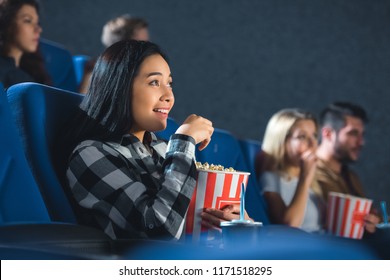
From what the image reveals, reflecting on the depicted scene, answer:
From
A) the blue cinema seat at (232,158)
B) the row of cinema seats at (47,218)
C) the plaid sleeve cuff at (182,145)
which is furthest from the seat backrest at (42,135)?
the blue cinema seat at (232,158)

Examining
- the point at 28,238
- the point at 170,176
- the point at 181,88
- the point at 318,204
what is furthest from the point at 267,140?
the point at 28,238

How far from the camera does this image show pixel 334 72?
3102mm

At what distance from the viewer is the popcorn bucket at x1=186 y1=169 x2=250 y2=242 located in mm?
1007

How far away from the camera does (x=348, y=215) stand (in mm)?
1847

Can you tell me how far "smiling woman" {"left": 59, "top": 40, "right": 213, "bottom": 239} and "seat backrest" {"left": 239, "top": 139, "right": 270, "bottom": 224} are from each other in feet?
2.34

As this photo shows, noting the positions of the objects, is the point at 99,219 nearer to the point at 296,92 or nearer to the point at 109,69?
the point at 109,69

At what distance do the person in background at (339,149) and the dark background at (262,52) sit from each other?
52cm

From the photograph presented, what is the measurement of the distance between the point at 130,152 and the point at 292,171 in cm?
107

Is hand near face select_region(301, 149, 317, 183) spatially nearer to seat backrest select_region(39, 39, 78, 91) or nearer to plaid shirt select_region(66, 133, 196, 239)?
seat backrest select_region(39, 39, 78, 91)

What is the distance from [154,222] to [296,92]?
2212mm

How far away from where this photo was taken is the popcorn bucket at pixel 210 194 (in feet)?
3.30

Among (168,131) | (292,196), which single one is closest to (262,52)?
(292,196)

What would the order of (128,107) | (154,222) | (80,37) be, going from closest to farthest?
(154,222) → (128,107) → (80,37)

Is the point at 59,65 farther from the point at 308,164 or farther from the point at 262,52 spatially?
the point at 262,52
